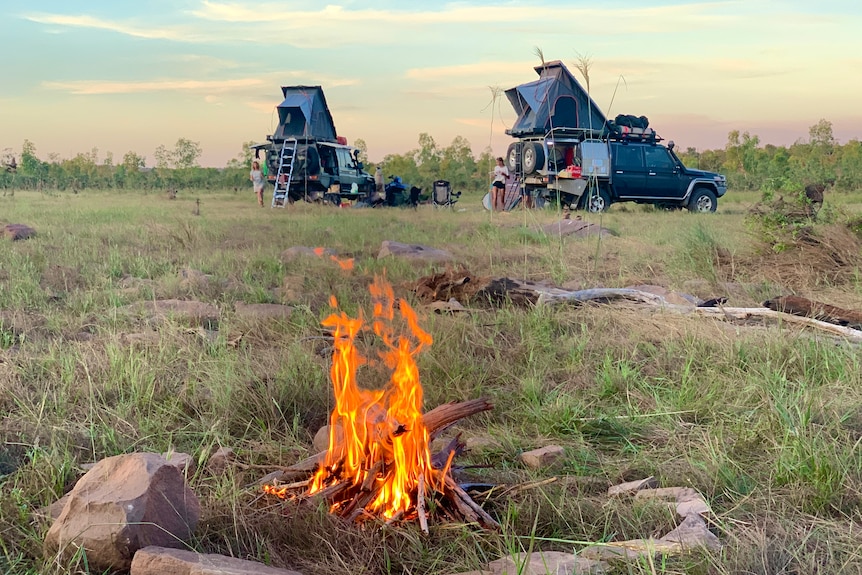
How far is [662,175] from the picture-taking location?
17.1 meters

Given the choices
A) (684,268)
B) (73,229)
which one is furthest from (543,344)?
(73,229)

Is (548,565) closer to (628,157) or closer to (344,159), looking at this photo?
(628,157)

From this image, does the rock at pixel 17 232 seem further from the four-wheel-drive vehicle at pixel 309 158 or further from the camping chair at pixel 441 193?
the camping chair at pixel 441 193

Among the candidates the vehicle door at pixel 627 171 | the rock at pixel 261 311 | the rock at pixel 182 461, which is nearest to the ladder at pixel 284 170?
the vehicle door at pixel 627 171

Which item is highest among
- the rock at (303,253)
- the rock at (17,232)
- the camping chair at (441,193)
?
the camping chair at (441,193)

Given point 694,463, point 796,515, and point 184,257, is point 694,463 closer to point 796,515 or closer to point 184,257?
point 796,515

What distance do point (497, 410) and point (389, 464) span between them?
3.69 ft

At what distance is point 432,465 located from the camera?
107 inches

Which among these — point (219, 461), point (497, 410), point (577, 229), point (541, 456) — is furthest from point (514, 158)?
point (219, 461)

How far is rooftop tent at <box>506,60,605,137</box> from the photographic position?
17.8m

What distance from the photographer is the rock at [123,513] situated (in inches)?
87.1

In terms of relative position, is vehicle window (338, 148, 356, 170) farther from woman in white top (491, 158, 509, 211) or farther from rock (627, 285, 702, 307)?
rock (627, 285, 702, 307)

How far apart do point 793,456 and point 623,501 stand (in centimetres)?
66

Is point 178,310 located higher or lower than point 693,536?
higher
